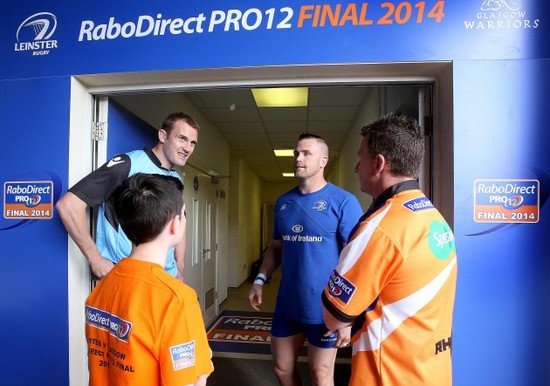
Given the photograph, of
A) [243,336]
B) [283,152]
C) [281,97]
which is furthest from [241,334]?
[283,152]

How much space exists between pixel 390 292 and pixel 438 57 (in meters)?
1.07

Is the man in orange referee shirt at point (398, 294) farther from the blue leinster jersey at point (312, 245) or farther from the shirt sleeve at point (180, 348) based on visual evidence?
the blue leinster jersey at point (312, 245)

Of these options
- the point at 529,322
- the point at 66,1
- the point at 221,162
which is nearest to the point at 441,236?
the point at 529,322

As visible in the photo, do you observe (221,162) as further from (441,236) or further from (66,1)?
(441,236)

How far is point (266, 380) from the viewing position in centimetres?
278

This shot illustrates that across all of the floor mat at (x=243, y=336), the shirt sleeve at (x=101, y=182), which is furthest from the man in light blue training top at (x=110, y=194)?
the floor mat at (x=243, y=336)

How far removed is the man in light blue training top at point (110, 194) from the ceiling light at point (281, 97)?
1.60 metres

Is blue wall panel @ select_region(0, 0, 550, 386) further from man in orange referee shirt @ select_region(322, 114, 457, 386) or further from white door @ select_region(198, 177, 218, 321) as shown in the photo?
white door @ select_region(198, 177, 218, 321)

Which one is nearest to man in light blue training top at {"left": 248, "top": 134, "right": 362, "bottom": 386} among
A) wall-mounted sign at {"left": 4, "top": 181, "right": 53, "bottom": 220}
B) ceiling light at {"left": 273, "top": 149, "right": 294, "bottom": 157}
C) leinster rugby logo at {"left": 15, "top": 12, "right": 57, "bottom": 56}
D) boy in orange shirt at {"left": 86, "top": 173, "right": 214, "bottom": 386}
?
boy in orange shirt at {"left": 86, "top": 173, "right": 214, "bottom": 386}

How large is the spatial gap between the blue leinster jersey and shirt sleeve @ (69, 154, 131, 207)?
88 centimetres

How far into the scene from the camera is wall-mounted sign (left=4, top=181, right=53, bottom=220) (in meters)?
1.67

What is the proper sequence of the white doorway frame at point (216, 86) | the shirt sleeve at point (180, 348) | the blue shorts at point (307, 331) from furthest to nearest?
the blue shorts at point (307, 331), the white doorway frame at point (216, 86), the shirt sleeve at point (180, 348)

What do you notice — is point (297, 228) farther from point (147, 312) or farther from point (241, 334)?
point (241, 334)

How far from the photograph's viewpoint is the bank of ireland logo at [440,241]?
3.06 feet
